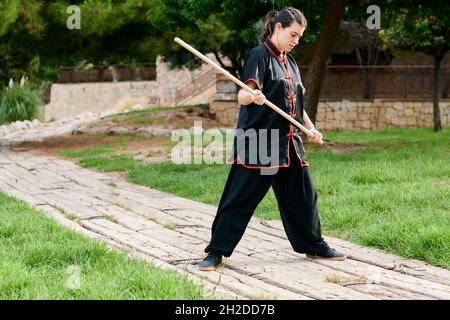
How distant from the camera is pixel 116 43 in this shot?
63.7 ft

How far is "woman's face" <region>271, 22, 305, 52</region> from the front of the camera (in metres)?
5.21

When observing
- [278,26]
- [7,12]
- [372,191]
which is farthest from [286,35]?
[7,12]

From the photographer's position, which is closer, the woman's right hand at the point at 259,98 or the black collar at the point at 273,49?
the woman's right hand at the point at 259,98

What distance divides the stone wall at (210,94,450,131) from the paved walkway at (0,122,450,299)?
12.6m

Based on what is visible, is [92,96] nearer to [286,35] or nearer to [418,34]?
[418,34]

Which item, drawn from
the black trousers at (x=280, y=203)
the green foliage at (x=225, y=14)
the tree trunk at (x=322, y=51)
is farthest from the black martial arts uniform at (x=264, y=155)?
the tree trunk at (x=322, y=51)

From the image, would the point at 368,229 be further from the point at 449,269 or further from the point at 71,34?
the point at 71,34

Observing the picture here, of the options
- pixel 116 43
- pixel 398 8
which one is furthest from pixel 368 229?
pixel 116 43

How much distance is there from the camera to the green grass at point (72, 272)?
13.8 feet

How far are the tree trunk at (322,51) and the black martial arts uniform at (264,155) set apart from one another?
830 centimetres

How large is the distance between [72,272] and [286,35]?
83.4 inches

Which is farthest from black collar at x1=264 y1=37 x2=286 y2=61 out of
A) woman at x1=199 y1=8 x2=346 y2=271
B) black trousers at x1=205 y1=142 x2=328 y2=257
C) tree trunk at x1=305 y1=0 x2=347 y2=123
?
tree trunk at x1=305 y1=0 x2=347 y2=123

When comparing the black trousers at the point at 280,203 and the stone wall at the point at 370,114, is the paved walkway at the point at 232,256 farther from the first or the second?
the stone wall at the point at 370,114

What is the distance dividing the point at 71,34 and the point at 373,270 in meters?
13.9
